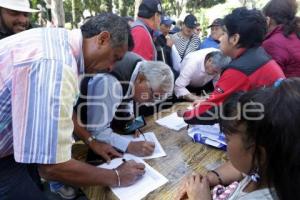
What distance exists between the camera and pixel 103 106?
6.13 ft

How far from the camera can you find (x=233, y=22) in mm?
2248

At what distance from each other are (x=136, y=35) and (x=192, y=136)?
4.95 feet

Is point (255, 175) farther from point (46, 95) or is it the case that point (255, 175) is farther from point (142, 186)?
point (46, 95)

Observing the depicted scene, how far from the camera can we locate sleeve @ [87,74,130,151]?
1844 mm

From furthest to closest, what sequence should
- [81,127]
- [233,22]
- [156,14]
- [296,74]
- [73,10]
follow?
[73,10], [156,14], [296,74], [233,22], [81,127]

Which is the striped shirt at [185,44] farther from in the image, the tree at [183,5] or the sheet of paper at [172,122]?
the tree at [183,5]

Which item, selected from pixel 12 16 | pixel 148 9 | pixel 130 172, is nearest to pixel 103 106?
pixel 130 172

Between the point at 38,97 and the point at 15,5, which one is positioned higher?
the point at 15,5

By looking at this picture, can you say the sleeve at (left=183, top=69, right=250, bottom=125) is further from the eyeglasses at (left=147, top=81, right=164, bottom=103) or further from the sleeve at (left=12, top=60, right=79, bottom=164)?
the sleeve at (left=12, top=60, right=79, bottom=164)

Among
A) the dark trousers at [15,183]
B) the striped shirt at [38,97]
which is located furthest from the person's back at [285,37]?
the dark trousers at [15,183]

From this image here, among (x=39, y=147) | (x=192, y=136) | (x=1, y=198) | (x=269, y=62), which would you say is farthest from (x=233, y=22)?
(x=1, y=198)

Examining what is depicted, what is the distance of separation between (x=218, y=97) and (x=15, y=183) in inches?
53.7

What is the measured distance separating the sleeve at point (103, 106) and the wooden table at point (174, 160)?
0.27 meters

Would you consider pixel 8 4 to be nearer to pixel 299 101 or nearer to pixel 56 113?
pixel 56 113
